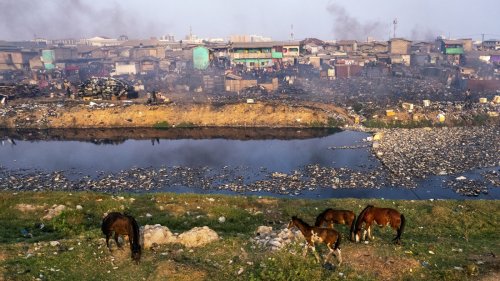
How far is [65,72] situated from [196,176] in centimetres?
5175

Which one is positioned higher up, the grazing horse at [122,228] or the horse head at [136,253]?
the grazing horse at [122,228]

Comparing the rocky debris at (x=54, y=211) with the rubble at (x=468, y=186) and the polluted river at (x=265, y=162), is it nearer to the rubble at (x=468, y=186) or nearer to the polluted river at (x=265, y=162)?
the polluted river at (x=265, y=162)

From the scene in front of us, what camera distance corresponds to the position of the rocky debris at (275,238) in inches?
405

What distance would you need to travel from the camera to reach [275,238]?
10.7 m

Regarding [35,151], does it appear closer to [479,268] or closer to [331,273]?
[331,273]

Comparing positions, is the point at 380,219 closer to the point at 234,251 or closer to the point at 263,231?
the point at 263,231

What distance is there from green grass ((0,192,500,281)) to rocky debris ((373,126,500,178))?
8.14 m

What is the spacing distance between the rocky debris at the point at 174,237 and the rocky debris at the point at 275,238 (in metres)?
1.22

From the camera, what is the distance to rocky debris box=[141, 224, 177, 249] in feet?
34.1

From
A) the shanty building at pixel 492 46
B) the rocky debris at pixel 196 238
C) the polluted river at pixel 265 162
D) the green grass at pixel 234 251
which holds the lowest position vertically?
the polluted river at pixel 265 162

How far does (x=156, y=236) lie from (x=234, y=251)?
2.10 metres

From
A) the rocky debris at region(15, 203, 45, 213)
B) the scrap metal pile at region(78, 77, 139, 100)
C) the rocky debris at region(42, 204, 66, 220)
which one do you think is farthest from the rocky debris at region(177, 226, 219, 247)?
the scrap metal pile at region(78, 77, 139, 100)

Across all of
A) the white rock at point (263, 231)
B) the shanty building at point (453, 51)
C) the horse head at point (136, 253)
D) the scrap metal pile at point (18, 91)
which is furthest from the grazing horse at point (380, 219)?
the shanty building at point (453, 51)

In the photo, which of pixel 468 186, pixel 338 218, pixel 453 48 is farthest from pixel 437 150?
pixel 453 48
